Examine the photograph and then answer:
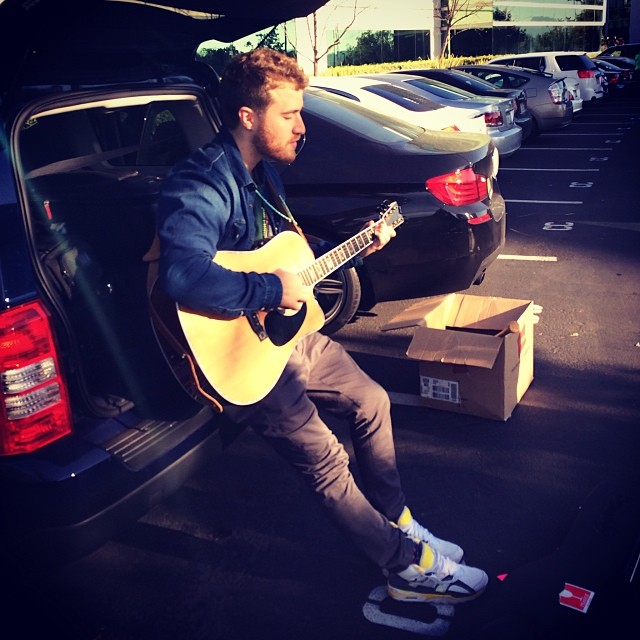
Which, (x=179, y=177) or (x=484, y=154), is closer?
(x=179, y=177)

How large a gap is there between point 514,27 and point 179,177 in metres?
51.8

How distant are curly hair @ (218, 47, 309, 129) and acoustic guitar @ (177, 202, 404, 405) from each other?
44cm

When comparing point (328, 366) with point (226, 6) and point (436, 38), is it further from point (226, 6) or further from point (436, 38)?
point (436, 38)

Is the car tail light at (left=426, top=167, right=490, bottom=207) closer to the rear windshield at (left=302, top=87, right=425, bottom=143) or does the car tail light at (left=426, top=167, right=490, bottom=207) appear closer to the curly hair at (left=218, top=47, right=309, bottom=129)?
the rear windshield at (left=302, top=87, right=425, bottom=143)

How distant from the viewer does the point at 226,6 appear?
2.99m

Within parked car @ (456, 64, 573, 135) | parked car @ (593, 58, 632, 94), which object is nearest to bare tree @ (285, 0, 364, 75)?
parked car @ (593, 58, 632, 94)

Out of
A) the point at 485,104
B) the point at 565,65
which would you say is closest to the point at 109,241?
the point at 485,104

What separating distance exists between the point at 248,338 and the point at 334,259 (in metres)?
0.52

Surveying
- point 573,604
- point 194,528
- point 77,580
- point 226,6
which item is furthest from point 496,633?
point 226,6

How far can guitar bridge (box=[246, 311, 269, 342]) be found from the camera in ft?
8.16

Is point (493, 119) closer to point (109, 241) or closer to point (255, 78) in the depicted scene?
point (109, 241)

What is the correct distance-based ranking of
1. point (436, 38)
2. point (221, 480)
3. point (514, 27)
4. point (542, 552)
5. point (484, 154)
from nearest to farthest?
1. point (542, 552)
2. point (221, 480)
3. point (484, 154)
4. point (436, 38)
5. point (514, 27)

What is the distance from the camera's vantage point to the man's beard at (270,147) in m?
2.45

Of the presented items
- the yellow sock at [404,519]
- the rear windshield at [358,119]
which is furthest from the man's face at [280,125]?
the rear windshield at [358,119]
